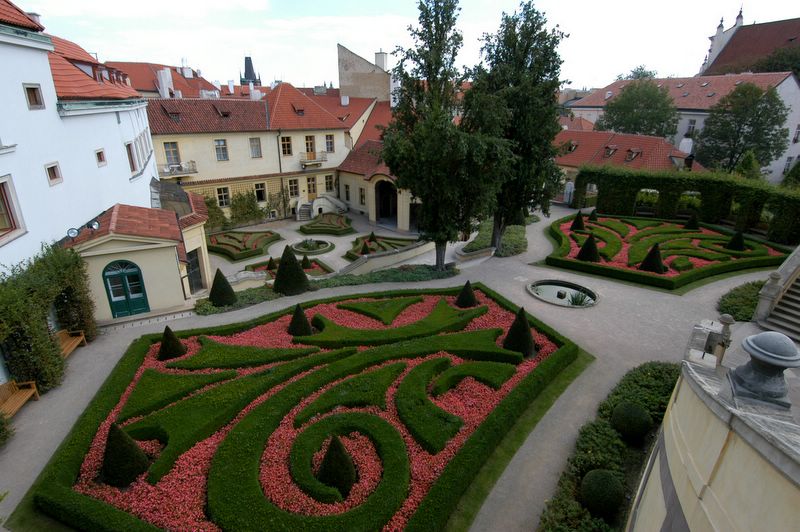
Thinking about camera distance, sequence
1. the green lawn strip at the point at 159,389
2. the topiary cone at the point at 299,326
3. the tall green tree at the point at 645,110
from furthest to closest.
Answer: the tall green tree at the point at 645,110 < the topiary cone at the point at 299,326 < the green lawn strip at the point at 159,389

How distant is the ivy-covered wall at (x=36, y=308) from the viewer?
40.7 feet

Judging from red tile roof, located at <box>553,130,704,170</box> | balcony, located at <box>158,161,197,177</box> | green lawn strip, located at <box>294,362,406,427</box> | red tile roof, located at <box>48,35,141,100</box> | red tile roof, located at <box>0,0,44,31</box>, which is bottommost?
green lawn strip, located at <box>294,362,406,427</box>

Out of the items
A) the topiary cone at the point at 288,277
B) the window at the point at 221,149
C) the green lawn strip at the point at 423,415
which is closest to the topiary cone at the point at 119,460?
the green lawn strip at the point at 423,415

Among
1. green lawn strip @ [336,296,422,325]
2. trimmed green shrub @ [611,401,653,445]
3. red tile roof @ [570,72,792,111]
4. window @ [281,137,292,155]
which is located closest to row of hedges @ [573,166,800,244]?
trimmed green shrub @ [611,401,653,445]

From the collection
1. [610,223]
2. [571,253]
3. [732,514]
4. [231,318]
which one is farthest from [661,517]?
[610,223]

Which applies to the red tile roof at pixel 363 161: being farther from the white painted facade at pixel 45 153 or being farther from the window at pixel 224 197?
the white painted facade at pixel 45 153

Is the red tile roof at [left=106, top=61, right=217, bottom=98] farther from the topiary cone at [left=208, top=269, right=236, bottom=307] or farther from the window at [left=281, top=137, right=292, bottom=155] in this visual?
the topiary cone at [left=208, top=269, right=236, bottom=307]

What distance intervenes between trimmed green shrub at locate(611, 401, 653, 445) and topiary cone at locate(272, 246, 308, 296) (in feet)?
50.7

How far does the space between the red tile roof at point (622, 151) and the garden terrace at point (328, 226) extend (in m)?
20.9

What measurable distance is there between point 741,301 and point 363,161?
32730mm

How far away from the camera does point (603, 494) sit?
9617 millimetres

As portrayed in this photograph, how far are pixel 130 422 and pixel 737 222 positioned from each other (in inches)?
1508

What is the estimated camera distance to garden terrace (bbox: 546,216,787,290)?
23484 millimetres

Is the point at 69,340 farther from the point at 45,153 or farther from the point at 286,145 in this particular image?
the point at 286,145
